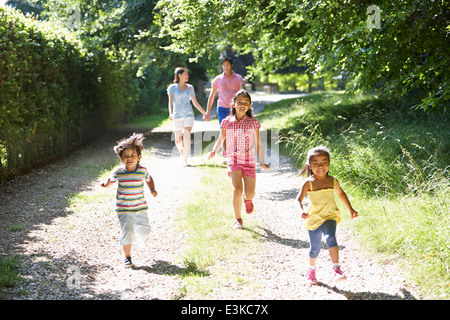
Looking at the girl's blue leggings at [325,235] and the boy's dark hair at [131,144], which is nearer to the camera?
the girl's blue leggings at [325,235]

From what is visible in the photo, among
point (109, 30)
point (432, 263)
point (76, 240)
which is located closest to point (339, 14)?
point (432, 263)

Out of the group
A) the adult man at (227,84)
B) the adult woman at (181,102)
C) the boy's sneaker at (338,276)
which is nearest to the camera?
the boy's sneaker at (338,276)

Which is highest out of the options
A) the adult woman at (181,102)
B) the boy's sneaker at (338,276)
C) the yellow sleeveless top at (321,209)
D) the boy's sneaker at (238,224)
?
the adult woman at (181,102)

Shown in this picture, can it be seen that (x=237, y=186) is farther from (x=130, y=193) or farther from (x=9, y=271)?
(x=9, y=271)

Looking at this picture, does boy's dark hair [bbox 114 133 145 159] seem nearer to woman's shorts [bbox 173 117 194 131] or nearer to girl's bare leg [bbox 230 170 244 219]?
girl's bare leg [bbox 230 170 244 219]

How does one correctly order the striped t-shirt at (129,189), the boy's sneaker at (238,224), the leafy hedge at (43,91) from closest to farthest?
the striped t-shirt at (129,189) < the boy's sneaker at (238,224) < the leafy hedge at (43,91)

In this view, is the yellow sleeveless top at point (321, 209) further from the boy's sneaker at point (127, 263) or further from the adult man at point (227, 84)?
the adult man at point (227, 84)

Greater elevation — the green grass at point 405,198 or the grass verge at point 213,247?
the green grass at point 405,198

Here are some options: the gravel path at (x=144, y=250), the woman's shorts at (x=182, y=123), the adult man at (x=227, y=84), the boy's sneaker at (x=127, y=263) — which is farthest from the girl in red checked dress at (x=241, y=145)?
the woman's shorts at (x=182, y=123)

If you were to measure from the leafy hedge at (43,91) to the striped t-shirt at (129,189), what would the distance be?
4.21 metres

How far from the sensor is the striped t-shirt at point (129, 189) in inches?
184

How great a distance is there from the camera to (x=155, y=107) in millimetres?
26094

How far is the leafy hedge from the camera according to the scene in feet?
27.3

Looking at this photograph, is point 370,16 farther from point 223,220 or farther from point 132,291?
point 132,291
